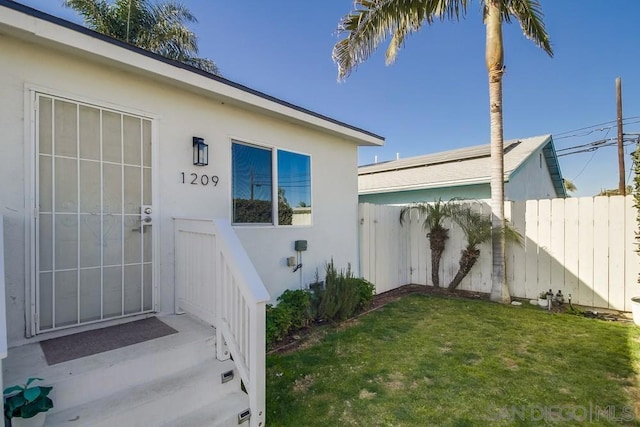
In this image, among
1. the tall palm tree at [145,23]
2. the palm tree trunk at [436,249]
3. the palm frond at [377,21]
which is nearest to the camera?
the palm frond at [377,21]

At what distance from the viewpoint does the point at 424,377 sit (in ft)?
10.1

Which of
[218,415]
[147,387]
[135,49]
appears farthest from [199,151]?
[218,415]

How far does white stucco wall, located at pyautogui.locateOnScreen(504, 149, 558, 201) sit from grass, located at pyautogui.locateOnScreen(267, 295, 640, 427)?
192 inches

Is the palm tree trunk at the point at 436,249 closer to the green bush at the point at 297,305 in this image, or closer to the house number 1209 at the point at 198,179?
the green bush at the point at 297,305

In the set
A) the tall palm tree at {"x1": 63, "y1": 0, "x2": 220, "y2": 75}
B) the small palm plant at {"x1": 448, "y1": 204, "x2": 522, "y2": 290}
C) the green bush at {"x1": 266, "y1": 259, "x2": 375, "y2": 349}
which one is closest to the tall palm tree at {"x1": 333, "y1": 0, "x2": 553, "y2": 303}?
the small palm plant at {"x1": 448, "y1": 204, "x2": 522, "y2": 290}

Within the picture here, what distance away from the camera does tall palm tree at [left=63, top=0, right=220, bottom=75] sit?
1056 centimetres

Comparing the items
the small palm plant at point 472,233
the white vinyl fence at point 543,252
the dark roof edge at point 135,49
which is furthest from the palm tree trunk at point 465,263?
→ the dark roof edge at point 135,49

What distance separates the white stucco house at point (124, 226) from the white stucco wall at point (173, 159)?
1 cm

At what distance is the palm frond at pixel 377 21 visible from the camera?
589 centimetres

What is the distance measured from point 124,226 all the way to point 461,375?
3.88 meters

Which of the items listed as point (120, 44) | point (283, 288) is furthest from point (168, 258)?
point (120, 44)

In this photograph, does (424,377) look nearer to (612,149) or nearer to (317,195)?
(317,195)

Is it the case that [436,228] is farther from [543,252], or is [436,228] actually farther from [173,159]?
[173,159]

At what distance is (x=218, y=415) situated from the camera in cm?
223
